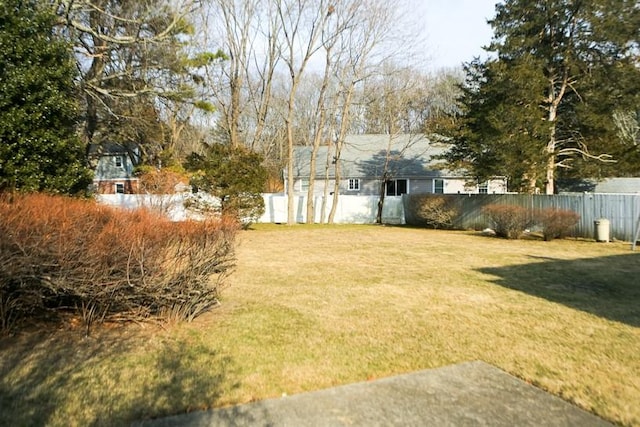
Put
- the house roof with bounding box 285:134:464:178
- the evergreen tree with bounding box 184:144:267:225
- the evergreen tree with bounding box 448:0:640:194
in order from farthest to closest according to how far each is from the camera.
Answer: the house roof with bounding box 285:134:464:178
the evergreen tree with bounding box 184:144:267:225
the evergreen tree with bounding box 448:0:640:194

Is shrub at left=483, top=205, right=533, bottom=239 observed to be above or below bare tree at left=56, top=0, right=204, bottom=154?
below

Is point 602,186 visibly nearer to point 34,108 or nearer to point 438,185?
point 438,185

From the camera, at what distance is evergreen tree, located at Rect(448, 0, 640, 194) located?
16.5m

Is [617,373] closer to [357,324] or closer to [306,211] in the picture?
[357,324]

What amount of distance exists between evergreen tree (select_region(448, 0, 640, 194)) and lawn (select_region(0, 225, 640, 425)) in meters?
9.83

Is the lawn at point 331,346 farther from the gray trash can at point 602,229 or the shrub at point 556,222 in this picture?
the gray trash can at point 602,229

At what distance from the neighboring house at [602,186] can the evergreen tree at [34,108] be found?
25405 mm

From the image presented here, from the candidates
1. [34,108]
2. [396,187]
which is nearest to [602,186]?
[396,187]

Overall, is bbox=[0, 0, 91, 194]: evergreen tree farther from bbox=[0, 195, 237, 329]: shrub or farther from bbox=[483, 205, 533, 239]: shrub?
bbox=[483, 205, 533, 239]: shrub

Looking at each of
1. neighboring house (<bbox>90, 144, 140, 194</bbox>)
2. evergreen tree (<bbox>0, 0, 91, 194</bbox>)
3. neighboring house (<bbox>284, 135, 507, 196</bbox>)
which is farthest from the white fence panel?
neighboring house (<bbox>90, 144, 140, 194</bbox>)

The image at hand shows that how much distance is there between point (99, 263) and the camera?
406cm

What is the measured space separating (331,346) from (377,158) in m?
27.8

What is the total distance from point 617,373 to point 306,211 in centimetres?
2334

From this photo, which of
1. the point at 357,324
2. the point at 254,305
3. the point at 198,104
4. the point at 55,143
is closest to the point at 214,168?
the point at 198,104
